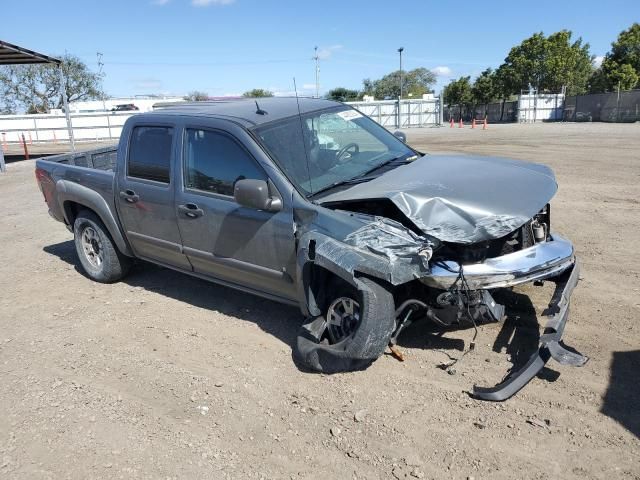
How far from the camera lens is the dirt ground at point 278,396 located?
9.65ft

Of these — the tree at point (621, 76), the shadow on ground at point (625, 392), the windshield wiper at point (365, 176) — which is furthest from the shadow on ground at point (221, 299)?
the tree at point (621, 76)

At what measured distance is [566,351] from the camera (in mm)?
3305

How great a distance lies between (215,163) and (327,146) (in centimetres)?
99

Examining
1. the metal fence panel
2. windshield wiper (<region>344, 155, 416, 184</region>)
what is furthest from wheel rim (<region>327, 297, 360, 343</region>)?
the metal fence panel

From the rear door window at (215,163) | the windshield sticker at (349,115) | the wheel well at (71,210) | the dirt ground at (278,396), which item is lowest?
the dirt ground at (278,396)

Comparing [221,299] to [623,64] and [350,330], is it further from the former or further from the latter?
[623,64]

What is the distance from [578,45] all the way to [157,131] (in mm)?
61335

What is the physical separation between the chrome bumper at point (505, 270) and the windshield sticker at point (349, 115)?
2.09 meters

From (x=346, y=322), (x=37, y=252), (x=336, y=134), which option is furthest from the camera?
(x=37, y=252)

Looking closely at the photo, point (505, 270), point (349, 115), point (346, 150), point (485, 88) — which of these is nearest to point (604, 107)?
point (485, 88)

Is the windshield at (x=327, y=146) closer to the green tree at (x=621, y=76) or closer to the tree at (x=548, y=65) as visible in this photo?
the green tree at (x=621, y=76)

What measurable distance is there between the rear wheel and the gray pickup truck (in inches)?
15.4

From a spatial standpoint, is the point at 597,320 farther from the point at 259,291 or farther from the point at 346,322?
the point at 259,291

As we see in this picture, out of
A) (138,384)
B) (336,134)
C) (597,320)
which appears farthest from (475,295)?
(138,384)
